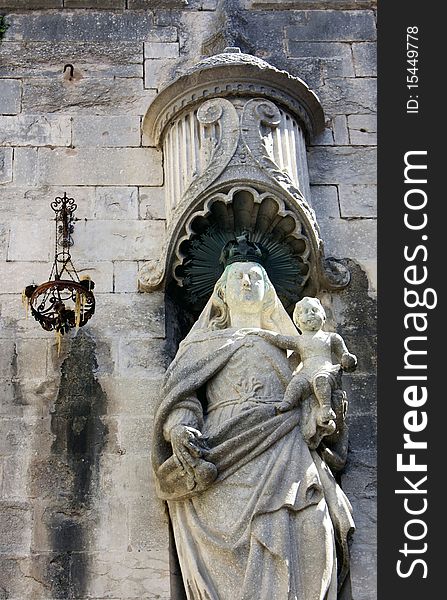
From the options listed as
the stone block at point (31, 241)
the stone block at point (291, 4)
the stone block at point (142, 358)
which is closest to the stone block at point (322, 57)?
the stone block at point (291, 4)

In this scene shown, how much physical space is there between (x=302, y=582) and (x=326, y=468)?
2.19ft

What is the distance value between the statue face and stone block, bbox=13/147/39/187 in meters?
1.45

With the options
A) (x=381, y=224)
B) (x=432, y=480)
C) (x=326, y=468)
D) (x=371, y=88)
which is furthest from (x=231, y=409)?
(x=371, y=88)

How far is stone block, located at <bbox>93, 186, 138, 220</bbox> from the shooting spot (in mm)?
8008

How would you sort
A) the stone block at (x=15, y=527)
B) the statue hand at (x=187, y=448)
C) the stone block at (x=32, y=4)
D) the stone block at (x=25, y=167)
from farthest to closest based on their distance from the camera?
the stone block at (x=32, y=4) < the stone block at (x=25, y=167) < the stone block at (x=15, y=527) < the statue hand at (x=187, y=448)

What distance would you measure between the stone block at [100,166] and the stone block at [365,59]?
1424 millimetres

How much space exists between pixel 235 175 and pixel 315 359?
1343 millimetres

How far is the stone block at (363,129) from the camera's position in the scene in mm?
8445

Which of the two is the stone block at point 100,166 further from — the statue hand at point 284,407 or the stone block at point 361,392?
the statue hand at point 284,407

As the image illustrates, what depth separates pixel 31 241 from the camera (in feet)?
25.9

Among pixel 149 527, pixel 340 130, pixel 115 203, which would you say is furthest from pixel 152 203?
pixel 149 527

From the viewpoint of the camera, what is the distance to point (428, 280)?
7.46 m

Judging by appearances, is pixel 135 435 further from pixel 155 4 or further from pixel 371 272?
pixel 155 4

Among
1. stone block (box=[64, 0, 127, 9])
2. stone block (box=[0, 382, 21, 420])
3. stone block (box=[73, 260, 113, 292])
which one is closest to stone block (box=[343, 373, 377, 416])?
stone block (box=[73, 260, 113, 292])
